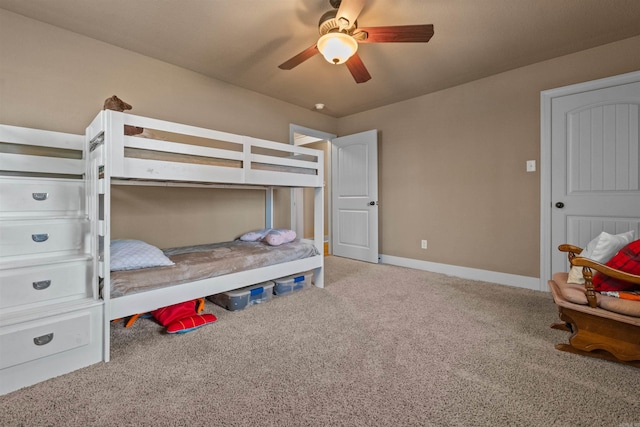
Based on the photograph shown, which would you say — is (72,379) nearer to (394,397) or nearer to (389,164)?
(394,397)

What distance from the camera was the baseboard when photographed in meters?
2.91

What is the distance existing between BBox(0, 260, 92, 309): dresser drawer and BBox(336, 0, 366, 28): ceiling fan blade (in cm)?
212

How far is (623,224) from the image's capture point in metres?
2.44

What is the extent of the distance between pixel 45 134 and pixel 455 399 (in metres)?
2.82

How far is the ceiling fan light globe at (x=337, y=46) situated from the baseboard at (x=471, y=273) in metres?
2.68

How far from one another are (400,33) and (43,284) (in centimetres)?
253

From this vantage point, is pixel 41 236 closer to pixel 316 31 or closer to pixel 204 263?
pixel 204 263

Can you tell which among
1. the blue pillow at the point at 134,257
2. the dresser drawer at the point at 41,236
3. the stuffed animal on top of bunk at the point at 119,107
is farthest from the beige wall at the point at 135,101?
the dresser drawer at the point at 41,236

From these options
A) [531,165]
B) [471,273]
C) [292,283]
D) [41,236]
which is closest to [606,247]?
[531,165]

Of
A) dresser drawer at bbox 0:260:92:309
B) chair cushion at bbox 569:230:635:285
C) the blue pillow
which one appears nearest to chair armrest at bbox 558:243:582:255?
chair cushion at bbox 569:230:635:285

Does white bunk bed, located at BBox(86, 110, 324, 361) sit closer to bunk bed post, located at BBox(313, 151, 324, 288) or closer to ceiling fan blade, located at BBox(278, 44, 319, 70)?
bunk bed post, located at BBox(313, 151, 324, 288)

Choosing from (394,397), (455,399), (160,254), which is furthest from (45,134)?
(455,399)

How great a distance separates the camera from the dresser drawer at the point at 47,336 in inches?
51.9

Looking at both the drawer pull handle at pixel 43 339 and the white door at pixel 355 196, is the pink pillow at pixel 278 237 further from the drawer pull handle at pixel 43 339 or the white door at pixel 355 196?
the drawer pull handle at pixel 43 339
